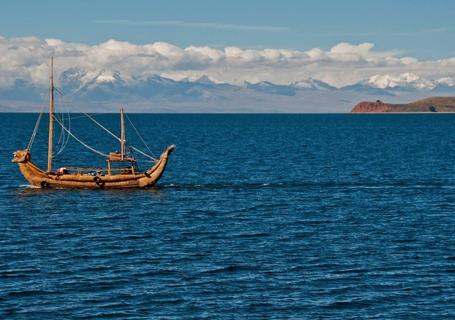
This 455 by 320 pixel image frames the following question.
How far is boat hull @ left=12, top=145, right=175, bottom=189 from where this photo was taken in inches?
3605

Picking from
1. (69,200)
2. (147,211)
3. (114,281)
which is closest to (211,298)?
(114,281)

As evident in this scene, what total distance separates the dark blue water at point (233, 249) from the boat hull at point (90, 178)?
6.57 feet

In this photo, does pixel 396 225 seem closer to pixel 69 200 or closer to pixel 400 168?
pixel 69 200

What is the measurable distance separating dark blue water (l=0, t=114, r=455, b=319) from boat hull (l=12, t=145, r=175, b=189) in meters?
2.00

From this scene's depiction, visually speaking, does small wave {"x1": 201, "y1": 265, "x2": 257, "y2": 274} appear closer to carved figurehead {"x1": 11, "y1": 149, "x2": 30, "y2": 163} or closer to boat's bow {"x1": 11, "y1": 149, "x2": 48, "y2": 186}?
boat's bow {"x1": 11, "y1": 149, "x2": 48, "y2": 186}

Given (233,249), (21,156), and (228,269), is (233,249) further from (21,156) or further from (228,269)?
(21,156)

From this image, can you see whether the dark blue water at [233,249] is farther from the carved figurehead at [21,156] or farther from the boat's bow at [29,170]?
the carved figurehead at [21,156]

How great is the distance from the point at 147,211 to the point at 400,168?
53351 millimetres

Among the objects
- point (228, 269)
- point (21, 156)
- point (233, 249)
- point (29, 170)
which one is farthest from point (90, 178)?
point (228, 269)

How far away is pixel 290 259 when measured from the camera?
54562 millimetres

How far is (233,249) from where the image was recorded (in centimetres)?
5788

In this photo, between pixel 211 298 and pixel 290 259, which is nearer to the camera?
pixel 211 298

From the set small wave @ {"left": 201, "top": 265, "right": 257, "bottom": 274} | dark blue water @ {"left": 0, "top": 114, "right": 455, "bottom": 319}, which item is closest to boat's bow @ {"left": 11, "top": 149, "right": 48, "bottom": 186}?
dark blue water @ {"left": 0, "top": 114, "right": 455, "bottom": 319}

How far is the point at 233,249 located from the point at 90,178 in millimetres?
36950
